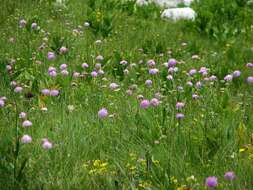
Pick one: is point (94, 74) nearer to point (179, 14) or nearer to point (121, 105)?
point (121, 105)

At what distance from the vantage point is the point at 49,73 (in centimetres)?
542

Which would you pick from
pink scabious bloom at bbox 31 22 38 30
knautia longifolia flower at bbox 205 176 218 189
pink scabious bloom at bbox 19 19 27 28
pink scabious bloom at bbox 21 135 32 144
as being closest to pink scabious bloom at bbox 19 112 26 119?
pink scabious bloom at bbox 21 135 32 144

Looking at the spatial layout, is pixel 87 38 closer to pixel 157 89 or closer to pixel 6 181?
pixel 157 89

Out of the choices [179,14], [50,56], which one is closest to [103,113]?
[50,56]

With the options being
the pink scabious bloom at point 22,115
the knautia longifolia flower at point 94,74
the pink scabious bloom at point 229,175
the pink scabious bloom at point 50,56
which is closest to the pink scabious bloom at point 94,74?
the knautia longifolia flower at point 94,74

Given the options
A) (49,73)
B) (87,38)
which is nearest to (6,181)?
(49,73)

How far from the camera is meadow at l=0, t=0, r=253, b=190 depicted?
349 centimetres

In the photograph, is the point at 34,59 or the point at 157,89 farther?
the point at 34,59

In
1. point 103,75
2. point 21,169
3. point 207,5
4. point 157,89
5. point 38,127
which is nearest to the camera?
point 21,169

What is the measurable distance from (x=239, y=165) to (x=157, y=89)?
1837 mm

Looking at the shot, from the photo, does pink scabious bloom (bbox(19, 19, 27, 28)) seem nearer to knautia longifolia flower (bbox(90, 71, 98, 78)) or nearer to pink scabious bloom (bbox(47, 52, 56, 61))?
pink scabious bloom (bbox(47, 52, 56, 61))

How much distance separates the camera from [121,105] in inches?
187

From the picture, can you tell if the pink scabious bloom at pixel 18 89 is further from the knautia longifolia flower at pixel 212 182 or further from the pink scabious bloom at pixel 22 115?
the knautia longifolia flower at pixel 212 182

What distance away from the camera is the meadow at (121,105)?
3.49 meters
